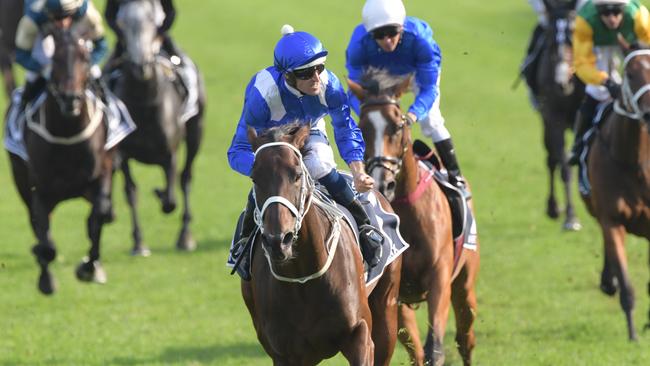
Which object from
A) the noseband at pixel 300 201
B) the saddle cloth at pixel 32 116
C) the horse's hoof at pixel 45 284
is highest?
the noseband at pixel 300 201

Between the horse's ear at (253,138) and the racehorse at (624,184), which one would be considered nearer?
the horse's ear at (253,138)

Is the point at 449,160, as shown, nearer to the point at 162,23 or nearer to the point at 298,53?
the point at 298,53

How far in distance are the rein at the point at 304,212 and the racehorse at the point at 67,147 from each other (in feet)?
16.6

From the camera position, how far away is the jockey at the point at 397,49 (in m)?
8.41

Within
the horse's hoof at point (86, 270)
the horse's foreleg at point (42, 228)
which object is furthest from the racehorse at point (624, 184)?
the horse's foreleg at point (42, 228)

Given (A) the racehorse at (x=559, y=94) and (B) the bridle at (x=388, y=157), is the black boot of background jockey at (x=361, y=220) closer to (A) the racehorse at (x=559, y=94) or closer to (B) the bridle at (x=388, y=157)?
(B) the bridle at (x=388, y=157)

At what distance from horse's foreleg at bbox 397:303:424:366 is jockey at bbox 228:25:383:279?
49.8 inches

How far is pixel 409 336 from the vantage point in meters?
8.21

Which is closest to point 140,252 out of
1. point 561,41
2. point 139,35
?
point 139,35

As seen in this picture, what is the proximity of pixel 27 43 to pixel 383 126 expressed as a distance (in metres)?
5.10

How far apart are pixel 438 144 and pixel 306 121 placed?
2.99 m

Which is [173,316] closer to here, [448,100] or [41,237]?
[41,237]

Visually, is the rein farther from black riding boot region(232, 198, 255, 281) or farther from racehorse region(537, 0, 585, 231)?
racehorse region(537, 0, 585, 231)

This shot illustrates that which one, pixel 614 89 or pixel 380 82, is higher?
pixel 380 82
